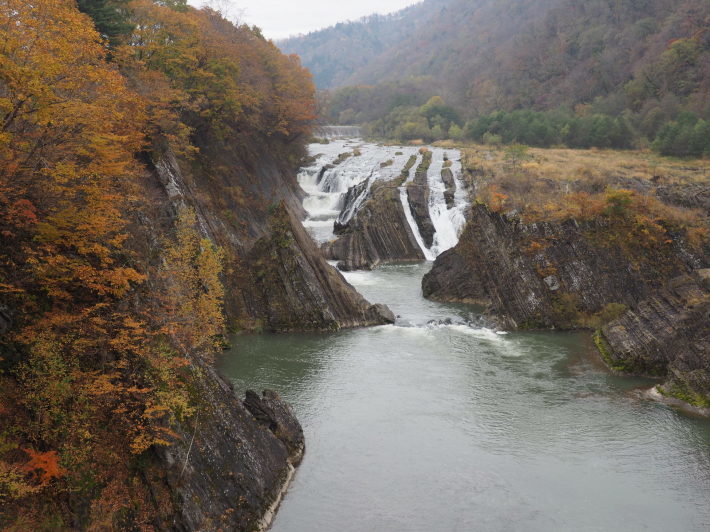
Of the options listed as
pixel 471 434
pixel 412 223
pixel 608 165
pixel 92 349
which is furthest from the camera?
pixel 608 165

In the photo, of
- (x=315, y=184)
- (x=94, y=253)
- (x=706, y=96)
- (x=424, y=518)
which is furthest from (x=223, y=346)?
(x=706, y=96)

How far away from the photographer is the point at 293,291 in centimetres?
3634

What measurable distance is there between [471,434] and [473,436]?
0.19 m

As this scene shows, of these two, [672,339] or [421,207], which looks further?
[421,207]

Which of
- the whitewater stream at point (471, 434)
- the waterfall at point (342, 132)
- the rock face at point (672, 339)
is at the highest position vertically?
the waterfall at point (342, 132)

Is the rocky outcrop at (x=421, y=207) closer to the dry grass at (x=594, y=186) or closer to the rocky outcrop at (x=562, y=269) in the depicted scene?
the dry grass at (x=594, y=186)

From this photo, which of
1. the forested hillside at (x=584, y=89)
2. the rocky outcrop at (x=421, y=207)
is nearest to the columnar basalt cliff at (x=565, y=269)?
the rocky outcrop at (x=421, y=207)

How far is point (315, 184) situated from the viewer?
256 feet

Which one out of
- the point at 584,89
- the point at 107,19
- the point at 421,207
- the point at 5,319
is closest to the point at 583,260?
the point at 421,207

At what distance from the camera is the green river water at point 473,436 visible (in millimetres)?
18672

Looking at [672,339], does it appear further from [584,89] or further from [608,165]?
[584,89]

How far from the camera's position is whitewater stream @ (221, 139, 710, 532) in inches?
735

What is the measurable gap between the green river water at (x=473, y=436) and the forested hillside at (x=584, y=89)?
55.7 metres

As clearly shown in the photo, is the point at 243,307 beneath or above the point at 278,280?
beneath
